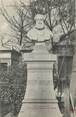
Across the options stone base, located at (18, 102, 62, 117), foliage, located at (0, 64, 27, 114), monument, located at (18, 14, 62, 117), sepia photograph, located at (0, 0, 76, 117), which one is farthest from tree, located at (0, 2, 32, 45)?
stone base, located at (18, 102, 62, 117)

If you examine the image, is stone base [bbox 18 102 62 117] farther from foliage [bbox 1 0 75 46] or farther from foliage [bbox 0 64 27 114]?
foliage [bbox 1 0 75 46]

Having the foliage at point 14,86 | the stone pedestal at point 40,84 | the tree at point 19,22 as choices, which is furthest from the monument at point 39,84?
the tree at point 19,22

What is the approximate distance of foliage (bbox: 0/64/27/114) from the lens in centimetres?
2389

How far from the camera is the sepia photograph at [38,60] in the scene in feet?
60.2

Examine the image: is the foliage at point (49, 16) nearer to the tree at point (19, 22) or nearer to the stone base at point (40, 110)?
the tree at point (19, 22)

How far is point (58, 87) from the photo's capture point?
25.2 meters

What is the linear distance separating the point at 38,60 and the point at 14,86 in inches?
248

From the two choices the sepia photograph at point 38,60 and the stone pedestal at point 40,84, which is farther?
the sepia photograph at point 38,60

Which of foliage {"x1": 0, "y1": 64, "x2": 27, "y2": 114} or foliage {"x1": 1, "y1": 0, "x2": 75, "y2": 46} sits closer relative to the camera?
foliage {"x1": 0, "y1": 64, "x2": 27, "y2": 114}

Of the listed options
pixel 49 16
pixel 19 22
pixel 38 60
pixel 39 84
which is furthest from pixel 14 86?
pixel 19 22

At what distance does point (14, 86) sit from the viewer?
79.7 ft

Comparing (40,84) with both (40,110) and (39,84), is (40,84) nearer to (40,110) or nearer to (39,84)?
(39,84)

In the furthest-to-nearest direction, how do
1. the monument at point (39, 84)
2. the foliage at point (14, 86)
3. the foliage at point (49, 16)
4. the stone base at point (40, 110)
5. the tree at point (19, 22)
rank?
1. the tree at point (19, 22)
2. the foliage at point (49, 16)
3. the foliage at point (14, 86)
4. the monument at point (39, 84)
5. the stone base at point (40, 110)

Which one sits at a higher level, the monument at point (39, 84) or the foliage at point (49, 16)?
the foliage at point (49, 16)
